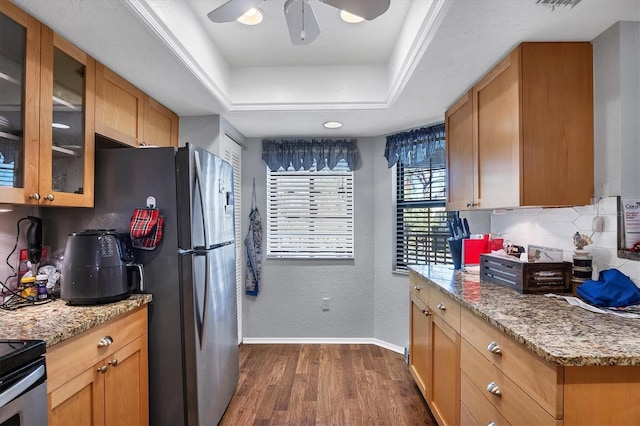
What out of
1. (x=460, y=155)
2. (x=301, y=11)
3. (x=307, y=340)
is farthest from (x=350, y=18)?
(x=307, y=340)

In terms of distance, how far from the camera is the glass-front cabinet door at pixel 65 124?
1.48 meters

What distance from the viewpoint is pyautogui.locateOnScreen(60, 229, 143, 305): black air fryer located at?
1.51m

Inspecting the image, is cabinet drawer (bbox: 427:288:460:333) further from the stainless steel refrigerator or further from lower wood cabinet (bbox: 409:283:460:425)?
the stainless steel refrigerator

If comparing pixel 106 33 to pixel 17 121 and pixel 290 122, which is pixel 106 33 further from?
pixel 290 122

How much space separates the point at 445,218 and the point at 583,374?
2.16 meters

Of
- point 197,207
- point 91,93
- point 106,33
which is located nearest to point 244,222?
point 197,207

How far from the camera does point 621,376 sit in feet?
3.14

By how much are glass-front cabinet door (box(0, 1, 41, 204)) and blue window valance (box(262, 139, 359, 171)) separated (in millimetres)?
2112

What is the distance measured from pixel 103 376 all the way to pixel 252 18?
2.06 metres

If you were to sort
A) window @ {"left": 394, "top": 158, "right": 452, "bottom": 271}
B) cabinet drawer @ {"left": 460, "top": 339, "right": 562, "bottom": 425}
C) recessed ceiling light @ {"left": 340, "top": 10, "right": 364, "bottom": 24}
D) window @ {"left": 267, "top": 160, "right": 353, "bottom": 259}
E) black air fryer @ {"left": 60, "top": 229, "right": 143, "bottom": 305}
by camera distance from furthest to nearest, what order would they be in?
window @ {"left": 267, "top": 160, "right": 353, "bottom": 259}, window @ {"left": 394, "top": 158, "right": 452, "bottom": 271}, recessed ceiling light @ {"left": 340, "top": 10, "right": 364, "bottom": 24}, black air fryer @ {"left": 60, "top": 229, "right": 143, "bottom": 305}, cabinet drawer @ {"left": 460, "top": 339, "right": 562, "bottom": 425}

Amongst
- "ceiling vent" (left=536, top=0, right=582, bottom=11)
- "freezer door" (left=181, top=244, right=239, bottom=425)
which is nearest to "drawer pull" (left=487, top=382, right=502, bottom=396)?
"freezer door" (left=181, top=244, right=239, bottom=425)

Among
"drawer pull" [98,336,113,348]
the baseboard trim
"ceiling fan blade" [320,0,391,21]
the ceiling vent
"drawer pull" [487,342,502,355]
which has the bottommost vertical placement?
the baseboard trim

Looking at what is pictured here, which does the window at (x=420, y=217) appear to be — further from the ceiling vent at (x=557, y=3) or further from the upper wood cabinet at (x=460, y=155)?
the ceiling vent at (x=557, y=3)

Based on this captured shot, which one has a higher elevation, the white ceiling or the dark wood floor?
the white ceiling
